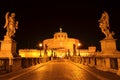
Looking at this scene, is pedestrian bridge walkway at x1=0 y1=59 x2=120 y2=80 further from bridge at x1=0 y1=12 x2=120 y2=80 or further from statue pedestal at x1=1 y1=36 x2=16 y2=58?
statue pedestal at x1=1 y1=36 x2=16 y2=58

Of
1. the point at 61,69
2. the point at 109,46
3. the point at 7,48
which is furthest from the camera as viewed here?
the point at 109,46

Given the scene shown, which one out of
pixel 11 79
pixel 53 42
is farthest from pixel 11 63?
pixel 53 42

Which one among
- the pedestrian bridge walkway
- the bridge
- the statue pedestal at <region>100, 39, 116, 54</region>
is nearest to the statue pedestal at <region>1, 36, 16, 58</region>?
the bridge

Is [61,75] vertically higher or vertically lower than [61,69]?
higher

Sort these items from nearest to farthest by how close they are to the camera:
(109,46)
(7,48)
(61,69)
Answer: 1. (7,48)
2. (61,69)
3. (109,46)

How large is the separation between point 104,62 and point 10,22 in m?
10.5

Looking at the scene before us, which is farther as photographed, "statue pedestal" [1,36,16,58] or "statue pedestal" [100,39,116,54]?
"statue pedestal" [100,39,116,54]

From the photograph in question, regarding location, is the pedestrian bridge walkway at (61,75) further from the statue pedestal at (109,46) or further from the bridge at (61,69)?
the statue pedestal at (109,46)

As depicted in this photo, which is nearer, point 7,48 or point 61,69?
point 7,48

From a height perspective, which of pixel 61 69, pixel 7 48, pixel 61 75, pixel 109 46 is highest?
pixel 109 46

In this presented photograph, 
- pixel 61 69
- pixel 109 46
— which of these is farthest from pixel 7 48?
pixel 109 46

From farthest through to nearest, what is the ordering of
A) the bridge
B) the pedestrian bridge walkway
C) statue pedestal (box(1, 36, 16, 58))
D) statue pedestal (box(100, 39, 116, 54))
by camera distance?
1. statue pedestal (box(100, 39, 116, 54))
2. statue pedestal (box(1, 36, 16, 58))
3. the bridge
4. the pedestrian bridge walkway

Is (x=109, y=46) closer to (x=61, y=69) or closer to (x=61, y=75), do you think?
(x=61, y=69)

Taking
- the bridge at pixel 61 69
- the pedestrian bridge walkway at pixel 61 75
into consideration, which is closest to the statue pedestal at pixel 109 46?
the bridge at pixel 61 69
